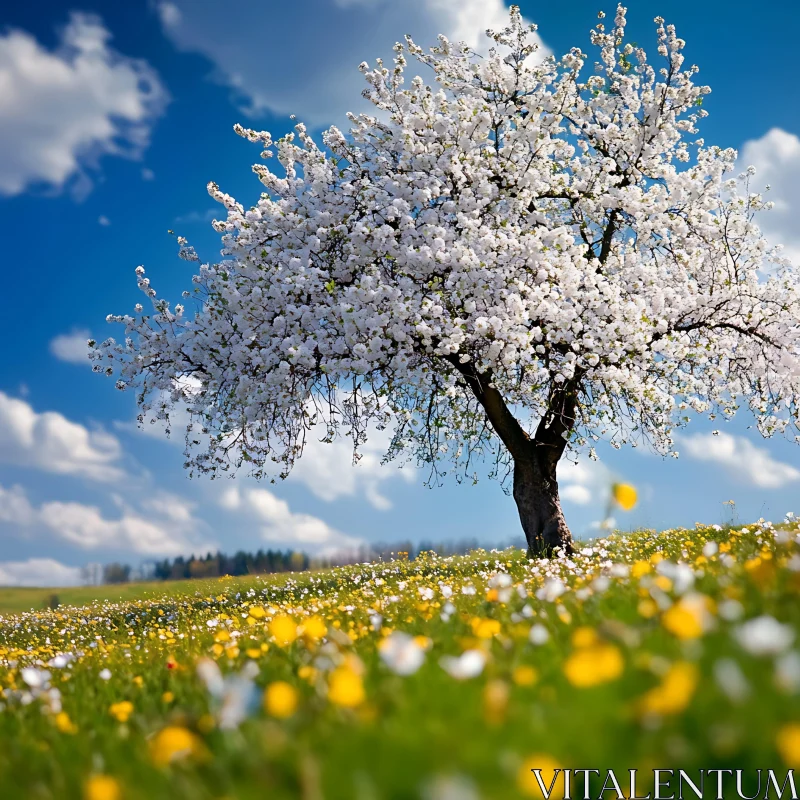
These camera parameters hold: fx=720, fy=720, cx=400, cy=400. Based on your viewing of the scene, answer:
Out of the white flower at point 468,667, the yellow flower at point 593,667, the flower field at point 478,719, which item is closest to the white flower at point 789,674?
the flower field at point 478,719

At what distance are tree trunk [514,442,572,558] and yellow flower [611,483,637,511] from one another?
1187 cm

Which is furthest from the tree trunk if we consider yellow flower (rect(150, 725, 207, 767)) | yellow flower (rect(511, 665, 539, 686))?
yellow flower (rect(150, 725, 207, 767))

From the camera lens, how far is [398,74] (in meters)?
14.8

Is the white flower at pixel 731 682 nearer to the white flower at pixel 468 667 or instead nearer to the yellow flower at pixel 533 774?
the yellow flower at pixel 533 774

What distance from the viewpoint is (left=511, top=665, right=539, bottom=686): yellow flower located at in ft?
8.41

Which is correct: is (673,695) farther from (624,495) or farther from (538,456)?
(538,456)

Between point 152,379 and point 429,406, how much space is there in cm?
635

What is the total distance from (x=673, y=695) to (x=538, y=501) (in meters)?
14.5

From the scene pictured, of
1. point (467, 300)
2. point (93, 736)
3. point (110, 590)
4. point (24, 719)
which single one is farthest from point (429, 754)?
point (110, 590)

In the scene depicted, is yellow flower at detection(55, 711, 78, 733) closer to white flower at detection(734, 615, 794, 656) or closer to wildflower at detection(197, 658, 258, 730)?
wildflower at detection(197, 658, 258, 730)

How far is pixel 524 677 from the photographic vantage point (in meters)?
2.56

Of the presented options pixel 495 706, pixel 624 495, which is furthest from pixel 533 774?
pixel 624 495

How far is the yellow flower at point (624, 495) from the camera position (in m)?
4.23

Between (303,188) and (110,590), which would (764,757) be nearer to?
(303,188)
